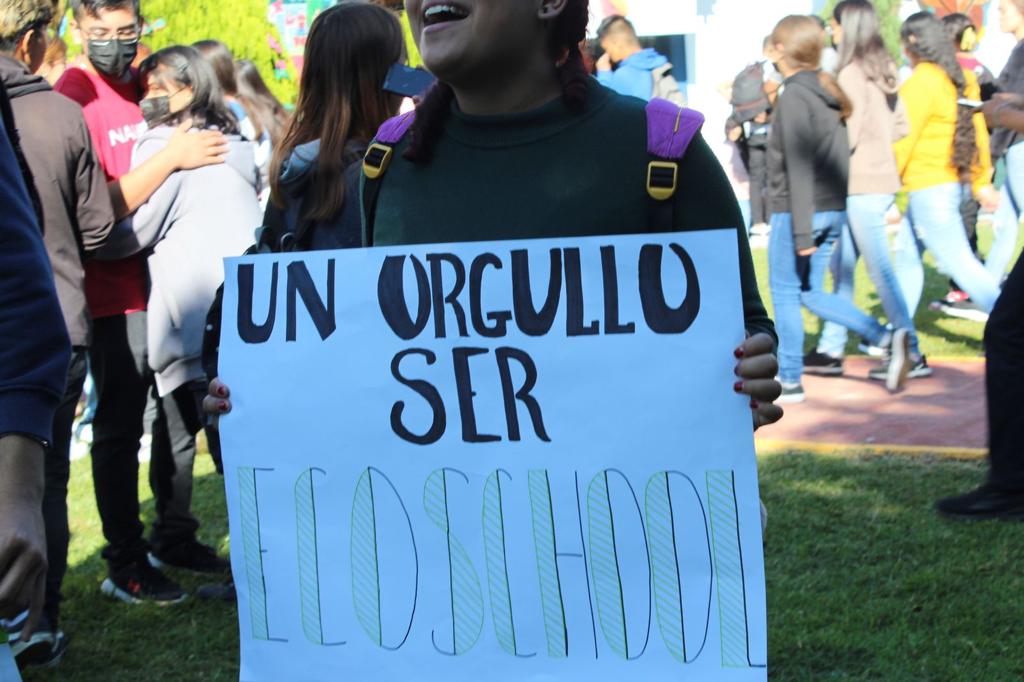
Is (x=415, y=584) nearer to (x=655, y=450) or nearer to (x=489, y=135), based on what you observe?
(x=655, y=450)

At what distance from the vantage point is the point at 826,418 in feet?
23.4

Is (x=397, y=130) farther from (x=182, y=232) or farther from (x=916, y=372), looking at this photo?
(x=916, y=372)

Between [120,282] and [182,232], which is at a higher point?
[182,232]

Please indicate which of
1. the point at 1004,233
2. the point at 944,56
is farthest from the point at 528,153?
the point at 1004,233

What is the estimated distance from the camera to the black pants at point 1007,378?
500 cm

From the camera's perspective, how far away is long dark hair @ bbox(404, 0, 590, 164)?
7.35ft

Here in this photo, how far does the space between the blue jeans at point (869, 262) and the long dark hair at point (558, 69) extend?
5.78 metres

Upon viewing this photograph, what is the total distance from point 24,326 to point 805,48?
6437 mm

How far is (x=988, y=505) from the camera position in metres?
5.25

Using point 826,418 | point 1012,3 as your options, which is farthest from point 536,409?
point 1012,3

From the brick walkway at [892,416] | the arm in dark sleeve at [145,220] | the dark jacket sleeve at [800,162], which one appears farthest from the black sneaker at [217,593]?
the dark jacket sleeve at [800,162]

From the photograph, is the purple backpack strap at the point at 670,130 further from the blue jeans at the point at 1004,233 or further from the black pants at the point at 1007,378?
the blue jeans at the point at 1004,233

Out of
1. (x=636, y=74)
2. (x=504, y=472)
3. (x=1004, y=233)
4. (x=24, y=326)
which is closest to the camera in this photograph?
(x=24, y=326)

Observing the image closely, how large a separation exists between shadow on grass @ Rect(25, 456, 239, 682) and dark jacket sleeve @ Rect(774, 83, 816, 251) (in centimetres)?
364
